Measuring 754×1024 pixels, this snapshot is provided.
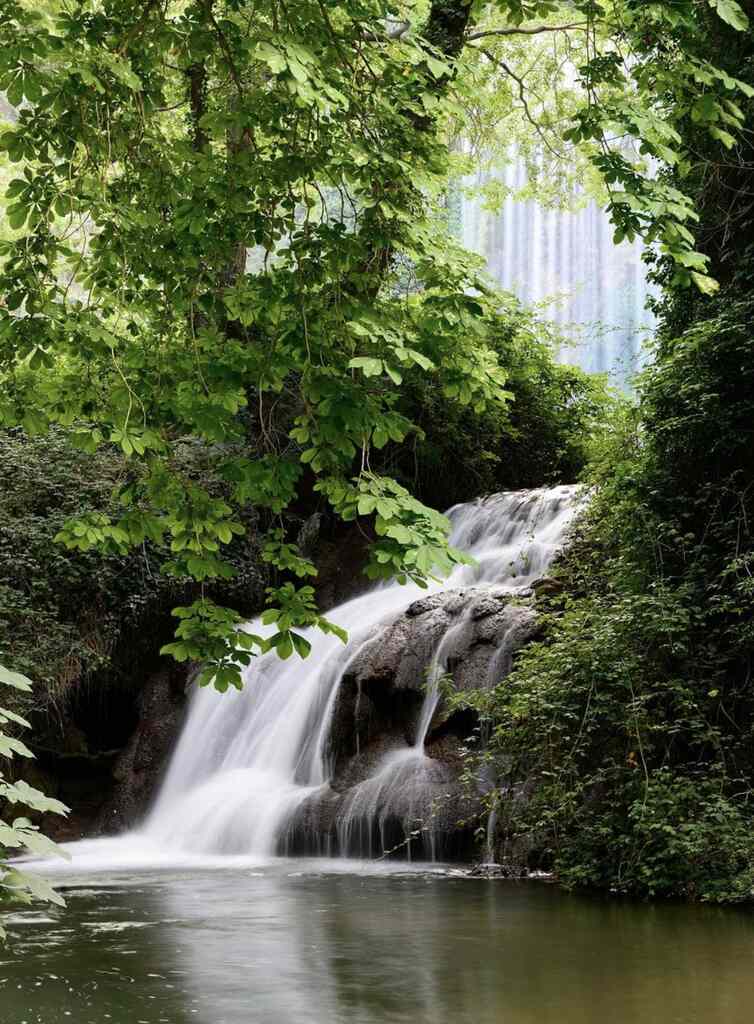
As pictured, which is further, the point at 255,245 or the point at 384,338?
the point at 255,245

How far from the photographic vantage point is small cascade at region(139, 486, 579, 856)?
10.1 metres

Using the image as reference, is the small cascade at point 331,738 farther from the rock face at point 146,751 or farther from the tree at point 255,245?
the tree at point 255,245

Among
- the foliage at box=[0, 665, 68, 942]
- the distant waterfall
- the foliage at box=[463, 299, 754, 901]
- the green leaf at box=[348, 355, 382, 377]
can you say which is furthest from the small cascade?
the distant waterfall

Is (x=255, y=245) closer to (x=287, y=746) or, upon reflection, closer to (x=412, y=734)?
(x=412, y=734)

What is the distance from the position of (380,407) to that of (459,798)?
4.79 meters

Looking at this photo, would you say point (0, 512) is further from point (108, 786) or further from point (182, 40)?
point (182, 40)

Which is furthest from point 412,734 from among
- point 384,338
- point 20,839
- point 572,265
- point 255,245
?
point 572,265

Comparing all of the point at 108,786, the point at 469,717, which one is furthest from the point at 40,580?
the point at 469,717

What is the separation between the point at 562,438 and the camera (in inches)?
698

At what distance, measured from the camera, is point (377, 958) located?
19.2ft

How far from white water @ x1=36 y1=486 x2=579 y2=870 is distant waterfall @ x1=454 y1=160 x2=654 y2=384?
1552 cm

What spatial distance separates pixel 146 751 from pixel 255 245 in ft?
29.6

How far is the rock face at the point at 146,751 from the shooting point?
1312 centimetres

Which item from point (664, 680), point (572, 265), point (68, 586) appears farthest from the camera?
point (572, 265)
